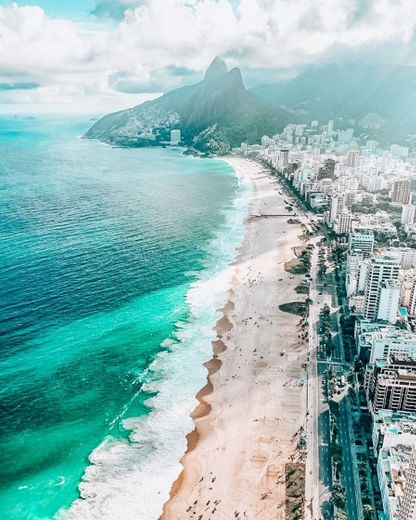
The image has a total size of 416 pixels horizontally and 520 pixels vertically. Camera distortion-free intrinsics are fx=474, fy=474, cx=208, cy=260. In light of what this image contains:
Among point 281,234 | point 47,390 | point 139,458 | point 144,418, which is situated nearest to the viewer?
point 139,458

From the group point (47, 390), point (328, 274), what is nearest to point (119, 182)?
point (328, 274)

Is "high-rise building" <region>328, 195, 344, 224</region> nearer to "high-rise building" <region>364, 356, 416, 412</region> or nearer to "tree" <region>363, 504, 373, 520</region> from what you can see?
"high-rise building" <region>364, 356, 416, 412</region>

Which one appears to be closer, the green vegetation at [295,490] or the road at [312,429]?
the green vegetation at [295,490]

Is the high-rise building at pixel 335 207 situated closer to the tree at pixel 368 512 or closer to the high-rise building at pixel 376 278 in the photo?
the high-rise building at pixel 376 278

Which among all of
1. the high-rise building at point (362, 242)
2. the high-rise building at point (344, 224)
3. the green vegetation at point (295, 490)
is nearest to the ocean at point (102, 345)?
the green vegetation at point (295, 490)

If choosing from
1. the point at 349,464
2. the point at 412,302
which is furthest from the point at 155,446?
the point at 412,302

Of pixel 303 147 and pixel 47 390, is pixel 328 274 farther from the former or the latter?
pixel 303 147
